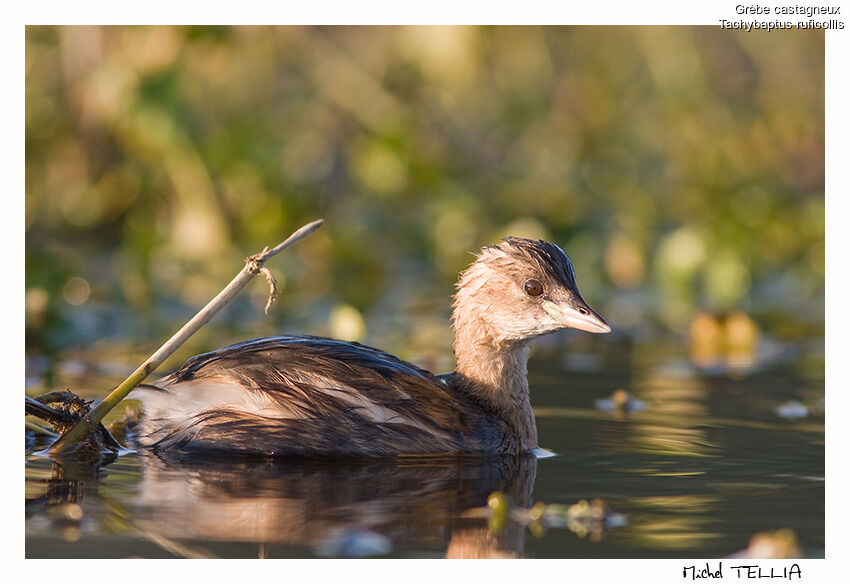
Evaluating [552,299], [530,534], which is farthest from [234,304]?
[530,534]

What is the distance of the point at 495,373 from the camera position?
6602mm

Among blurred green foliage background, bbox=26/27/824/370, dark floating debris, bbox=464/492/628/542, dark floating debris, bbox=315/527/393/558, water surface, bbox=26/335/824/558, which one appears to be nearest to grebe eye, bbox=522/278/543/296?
water surface, bbox=26/335/824/558

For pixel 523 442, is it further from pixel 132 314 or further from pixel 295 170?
pixel 295 170

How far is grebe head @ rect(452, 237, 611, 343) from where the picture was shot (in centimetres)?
648

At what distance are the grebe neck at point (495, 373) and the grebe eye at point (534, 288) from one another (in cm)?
28

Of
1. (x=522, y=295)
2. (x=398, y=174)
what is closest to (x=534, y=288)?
(x=522, y=295)

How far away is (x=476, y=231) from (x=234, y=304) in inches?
105

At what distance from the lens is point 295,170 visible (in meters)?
14.9

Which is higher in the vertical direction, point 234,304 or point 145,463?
point 234,304

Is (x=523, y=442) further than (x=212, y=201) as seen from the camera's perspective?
No

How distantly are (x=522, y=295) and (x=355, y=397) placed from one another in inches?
39.0

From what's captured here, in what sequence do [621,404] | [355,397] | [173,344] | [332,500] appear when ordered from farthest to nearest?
[621,404] → [355,397] → [173,344] → [332,500]

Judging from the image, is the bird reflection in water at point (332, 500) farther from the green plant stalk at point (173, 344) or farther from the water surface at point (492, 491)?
the green plant stalk at point (173, 344)

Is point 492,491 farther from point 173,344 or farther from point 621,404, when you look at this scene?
point 621,404
